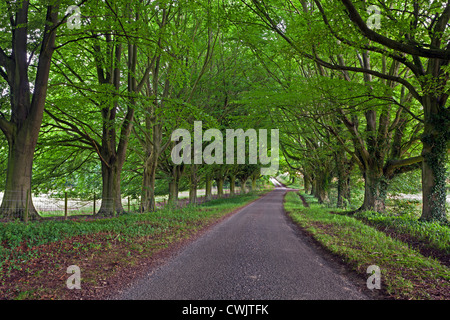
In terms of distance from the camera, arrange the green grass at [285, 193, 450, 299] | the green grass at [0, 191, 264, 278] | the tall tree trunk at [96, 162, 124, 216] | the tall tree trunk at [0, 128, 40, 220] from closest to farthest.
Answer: the green grass at [285, 193, 450, 299]
the green grass at [0, 191, 264, 278]
the tall tree trunk at [0, 128, 40, 220]
the tall tree trunk at [96, 162, 124, 216]

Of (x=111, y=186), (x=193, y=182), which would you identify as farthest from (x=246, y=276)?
(x=193, y=182)

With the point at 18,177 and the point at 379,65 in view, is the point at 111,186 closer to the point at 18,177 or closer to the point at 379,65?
the point at 18,177

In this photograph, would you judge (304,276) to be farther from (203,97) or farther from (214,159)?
(214,159)

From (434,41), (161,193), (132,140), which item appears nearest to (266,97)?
(434,41)

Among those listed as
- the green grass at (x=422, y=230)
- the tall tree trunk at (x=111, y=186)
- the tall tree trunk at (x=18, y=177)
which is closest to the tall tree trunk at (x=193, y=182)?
the tall tree trunk at (x=111, y=186)

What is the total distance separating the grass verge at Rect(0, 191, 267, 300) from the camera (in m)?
3.41

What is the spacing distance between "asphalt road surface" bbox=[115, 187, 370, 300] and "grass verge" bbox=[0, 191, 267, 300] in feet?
1.78

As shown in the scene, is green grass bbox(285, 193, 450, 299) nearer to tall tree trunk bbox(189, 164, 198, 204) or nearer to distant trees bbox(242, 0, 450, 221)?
distant trees bbox(242, 0, 450, 221)

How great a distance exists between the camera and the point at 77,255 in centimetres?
475

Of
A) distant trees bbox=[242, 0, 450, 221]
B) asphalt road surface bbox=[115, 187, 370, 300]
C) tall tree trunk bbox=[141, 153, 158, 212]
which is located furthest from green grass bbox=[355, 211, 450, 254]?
tall tree trunk bbox=[141, 153, 158, 212]

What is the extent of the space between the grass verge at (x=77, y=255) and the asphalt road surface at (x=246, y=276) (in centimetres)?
54

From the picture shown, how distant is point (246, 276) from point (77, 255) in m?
3.59

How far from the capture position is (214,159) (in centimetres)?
2070
